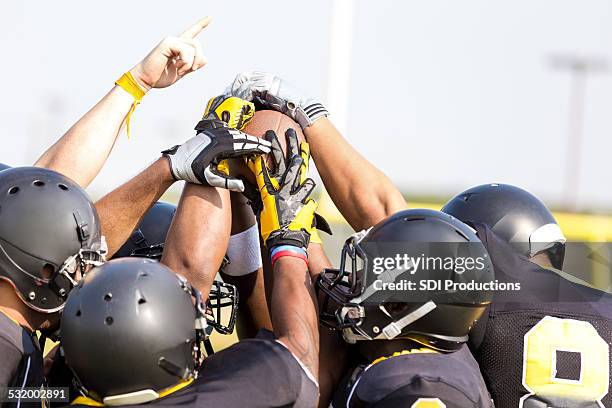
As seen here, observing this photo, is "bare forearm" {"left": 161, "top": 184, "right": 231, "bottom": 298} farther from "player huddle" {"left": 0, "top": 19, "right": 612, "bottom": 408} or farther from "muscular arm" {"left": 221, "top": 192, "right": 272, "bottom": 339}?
"muscular arm" {"left": 221, "top": 192, "right": 272, "bottom": 339}

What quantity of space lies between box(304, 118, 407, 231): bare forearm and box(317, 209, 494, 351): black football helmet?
61 centimetres

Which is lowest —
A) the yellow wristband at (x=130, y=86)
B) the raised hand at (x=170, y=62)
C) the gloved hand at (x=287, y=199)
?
the gloved hand at (x=287, y=199)

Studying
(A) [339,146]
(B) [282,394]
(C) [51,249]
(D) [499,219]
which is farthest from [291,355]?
(D) [499,219]

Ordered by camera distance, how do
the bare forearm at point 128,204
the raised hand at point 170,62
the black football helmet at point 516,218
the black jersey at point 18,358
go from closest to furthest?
the black jersey at point 18,358, the bare forearm at point 128,204, the raised hand at point 170,62, the black football helmet at point 516,218

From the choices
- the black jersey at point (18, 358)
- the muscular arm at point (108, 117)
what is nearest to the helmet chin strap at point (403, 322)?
the black jersey at point (18, 358)

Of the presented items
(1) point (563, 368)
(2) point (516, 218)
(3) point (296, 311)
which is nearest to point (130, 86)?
(3) point (296, 311)

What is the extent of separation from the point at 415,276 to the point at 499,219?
39.4 inches

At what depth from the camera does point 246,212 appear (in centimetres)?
410

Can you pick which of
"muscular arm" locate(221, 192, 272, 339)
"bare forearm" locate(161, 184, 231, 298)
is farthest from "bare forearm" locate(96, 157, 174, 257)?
"muscular arm" locate(221, 192, 272, 339)

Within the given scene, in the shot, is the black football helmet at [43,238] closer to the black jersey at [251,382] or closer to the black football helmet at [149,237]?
the black jersey at [251,382]

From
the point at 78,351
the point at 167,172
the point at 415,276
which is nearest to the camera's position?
the point at 78,351

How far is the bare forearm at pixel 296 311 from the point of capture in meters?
3.22

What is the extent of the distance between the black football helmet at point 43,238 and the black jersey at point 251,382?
19.1 inches

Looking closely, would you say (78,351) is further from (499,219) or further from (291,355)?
(499,219)
